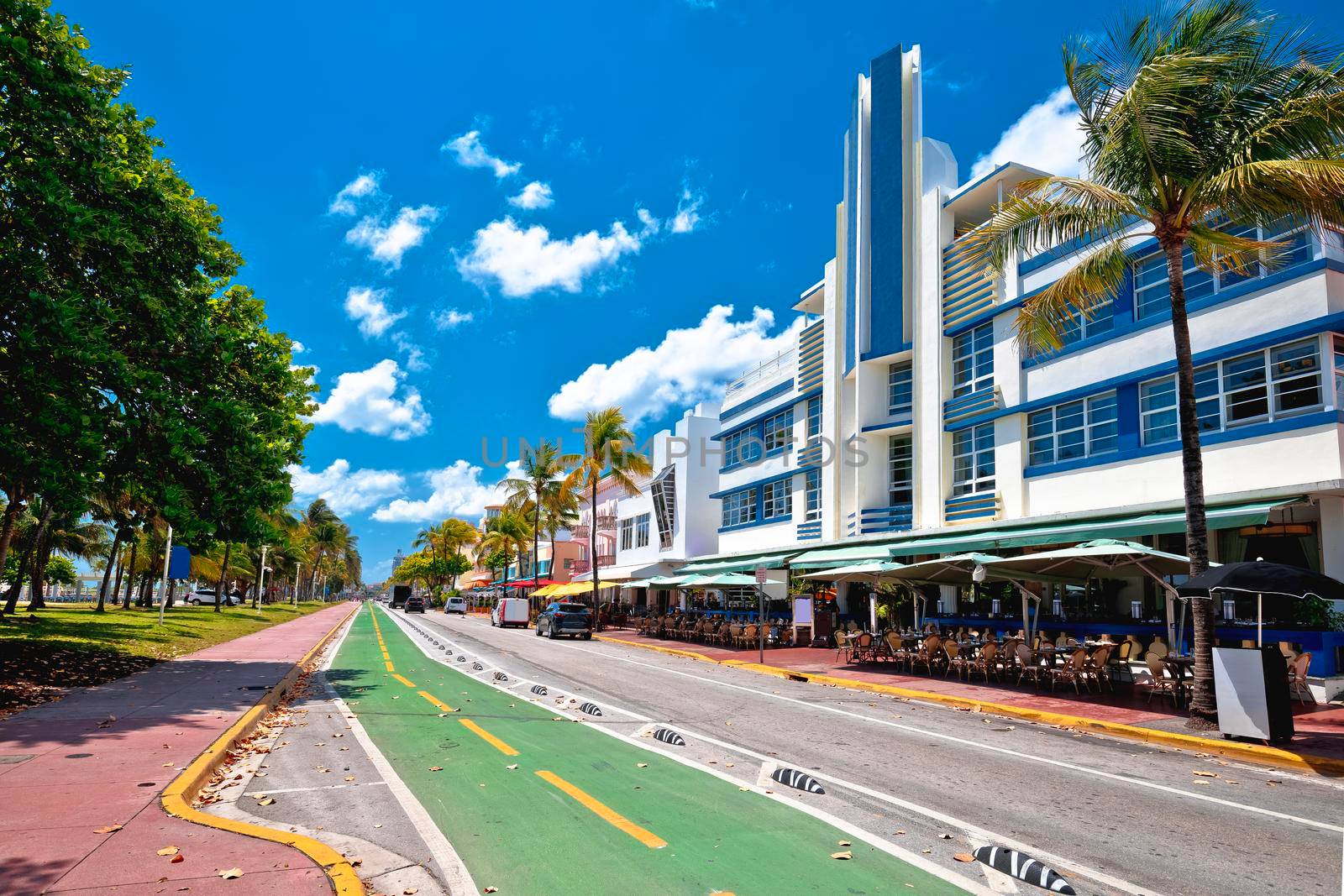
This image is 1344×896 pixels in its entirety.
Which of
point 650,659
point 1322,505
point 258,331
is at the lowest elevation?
point 650,659

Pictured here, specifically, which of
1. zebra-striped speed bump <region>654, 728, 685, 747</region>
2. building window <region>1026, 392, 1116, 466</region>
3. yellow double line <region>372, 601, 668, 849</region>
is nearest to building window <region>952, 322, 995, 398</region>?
building window <region>1026, 392, 1116, 466</region>

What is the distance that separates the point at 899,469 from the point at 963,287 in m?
7.29

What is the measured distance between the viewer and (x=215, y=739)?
9422mm

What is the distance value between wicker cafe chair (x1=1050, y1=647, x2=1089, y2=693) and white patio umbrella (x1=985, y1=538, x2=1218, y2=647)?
183 centimetres

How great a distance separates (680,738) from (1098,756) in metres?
5.35

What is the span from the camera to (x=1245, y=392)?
1791 cm

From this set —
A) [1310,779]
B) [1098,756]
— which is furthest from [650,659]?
[1310,779]

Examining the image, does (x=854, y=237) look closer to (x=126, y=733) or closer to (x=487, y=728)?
(x=487, y=728)

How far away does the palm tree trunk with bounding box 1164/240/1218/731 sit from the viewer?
12.5 m

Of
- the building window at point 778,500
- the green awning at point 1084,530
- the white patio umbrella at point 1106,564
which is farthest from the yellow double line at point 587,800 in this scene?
the building window at point 778,500

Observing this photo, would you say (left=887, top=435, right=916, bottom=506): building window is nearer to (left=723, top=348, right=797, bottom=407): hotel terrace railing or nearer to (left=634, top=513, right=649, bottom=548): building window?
(left=723, top=348, right=797, bottom=407): hotel terrace railing

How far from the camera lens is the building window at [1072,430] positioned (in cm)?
2131

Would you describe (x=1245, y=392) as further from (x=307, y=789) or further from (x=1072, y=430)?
(x=307, y=789)

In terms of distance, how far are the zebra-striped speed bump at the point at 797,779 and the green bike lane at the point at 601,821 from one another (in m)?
0.59
